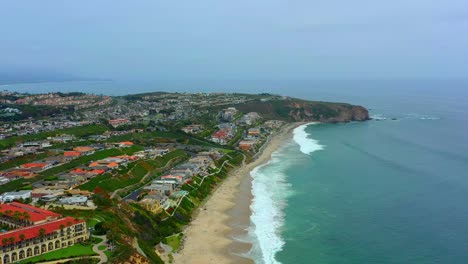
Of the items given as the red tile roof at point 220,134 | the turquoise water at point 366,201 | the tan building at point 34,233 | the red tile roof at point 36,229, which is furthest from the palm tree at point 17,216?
the red tile roof at point 220,134

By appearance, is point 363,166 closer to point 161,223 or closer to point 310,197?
point 310,197

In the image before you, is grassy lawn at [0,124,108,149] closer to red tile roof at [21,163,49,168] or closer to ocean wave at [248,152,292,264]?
red tile roof at [21,163,49,168]

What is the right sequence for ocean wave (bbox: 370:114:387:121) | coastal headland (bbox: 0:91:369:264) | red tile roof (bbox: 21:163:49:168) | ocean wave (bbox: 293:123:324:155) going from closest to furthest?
coastal headland (bbox: 0:91:369:264) < red tile roof (bbox: 21:163:49:168) < ocean wave (bbox: 293:123:324:155) < ocean wave (bbox: 370:114:387:121)

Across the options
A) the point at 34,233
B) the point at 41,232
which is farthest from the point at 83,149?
the point at 41,232

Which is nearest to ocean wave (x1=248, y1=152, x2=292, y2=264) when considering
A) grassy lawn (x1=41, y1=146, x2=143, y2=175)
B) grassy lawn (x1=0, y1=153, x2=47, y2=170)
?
grassy lawn (x1=41, y1=146, x2=143, y2=175)

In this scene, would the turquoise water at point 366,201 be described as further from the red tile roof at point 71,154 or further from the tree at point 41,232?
the red tile roof at point 71,154

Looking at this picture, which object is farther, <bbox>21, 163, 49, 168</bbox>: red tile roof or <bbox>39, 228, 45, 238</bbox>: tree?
<bbox>21, 163, 49, 168</bbox>: red tile roof

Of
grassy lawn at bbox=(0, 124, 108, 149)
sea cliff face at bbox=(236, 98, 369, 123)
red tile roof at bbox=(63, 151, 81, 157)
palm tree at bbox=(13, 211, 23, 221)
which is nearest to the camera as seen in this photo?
palm tree at bbox=(13, 211, 23, 221)

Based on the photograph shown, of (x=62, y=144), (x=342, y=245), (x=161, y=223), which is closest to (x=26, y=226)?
(x=161, y=223)
